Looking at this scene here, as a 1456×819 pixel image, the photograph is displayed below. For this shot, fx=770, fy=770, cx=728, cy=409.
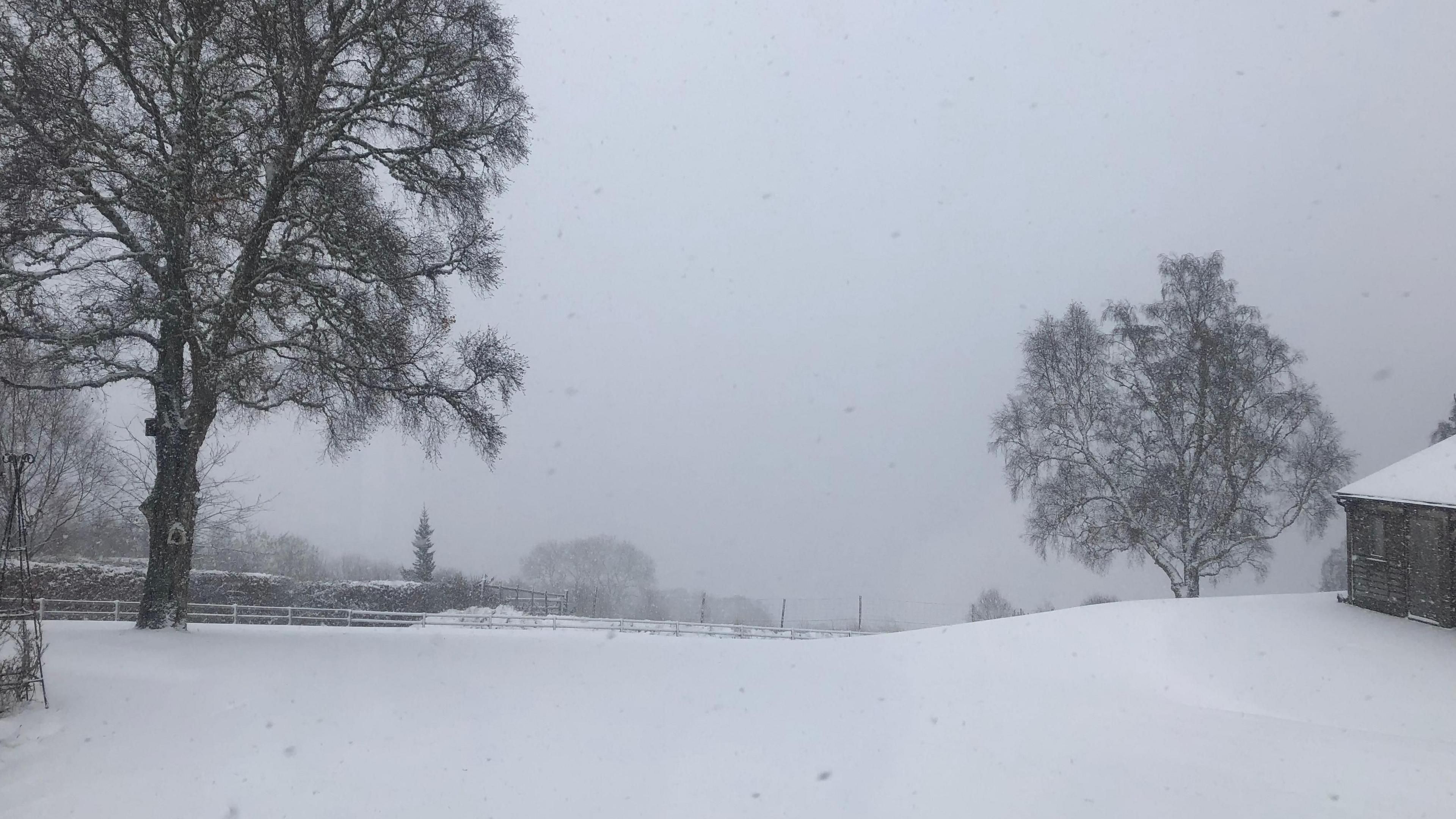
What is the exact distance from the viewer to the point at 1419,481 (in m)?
16.1

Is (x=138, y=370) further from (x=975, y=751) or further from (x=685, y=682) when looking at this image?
(x=975, y=751)

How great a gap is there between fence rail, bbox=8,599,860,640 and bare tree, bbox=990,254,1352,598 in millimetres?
8871

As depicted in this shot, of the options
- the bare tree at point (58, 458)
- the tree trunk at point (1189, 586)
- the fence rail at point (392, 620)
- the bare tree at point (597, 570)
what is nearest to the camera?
the fence rail at point (392, 620)

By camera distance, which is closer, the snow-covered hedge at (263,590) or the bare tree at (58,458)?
the snow-covered hedge at (263,590)

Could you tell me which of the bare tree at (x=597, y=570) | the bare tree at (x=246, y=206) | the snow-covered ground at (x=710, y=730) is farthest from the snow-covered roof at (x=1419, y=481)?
the bare tree at (x=597, y=570)

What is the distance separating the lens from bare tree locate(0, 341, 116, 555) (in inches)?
811

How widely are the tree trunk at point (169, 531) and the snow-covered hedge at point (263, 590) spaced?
7.25 metres

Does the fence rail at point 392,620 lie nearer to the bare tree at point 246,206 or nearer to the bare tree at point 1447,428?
the bare tree at point 246,206

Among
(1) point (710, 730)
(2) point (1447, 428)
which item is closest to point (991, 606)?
(2) point (1447, 428)

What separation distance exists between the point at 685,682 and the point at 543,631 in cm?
929

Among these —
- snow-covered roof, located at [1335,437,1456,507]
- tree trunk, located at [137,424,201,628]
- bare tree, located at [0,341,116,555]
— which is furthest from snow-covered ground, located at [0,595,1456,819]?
bare tree, located at [0,341,116,555]

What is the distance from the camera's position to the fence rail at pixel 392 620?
59.9 ft

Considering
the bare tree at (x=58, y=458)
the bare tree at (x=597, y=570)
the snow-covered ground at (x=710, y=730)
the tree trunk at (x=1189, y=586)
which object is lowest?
the bare tree at (x=597, y=570)

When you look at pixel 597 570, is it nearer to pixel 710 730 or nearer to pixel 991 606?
pixel 991 606
